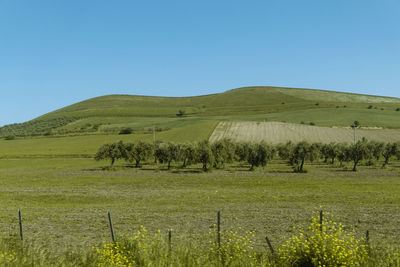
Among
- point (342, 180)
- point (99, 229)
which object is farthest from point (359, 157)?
point (99, 229)

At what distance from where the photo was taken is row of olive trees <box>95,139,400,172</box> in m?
74.9

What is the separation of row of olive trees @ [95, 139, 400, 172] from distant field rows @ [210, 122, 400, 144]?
1140 inches

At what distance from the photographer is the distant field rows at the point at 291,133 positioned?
124m

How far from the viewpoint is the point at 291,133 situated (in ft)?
443

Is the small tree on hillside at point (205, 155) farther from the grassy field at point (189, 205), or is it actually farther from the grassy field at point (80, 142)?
the grassy field at point (80, 142)

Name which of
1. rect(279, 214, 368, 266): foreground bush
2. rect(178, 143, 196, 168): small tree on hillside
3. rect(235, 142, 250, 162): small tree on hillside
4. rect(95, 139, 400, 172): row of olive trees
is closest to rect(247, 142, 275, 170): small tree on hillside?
rect(95, 139, 400, 172): row of olive trees

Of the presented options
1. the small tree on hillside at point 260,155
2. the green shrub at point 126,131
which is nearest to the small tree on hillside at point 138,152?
the small tree on hillside at point 260,155

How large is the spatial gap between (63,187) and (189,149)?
34.3 meters

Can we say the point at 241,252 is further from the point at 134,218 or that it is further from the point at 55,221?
the point at 55,221

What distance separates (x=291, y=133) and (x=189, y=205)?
351 ft

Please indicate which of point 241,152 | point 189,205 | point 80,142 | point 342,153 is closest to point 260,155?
point 241,152

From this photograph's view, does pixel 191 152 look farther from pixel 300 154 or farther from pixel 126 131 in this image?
pixel 126 131

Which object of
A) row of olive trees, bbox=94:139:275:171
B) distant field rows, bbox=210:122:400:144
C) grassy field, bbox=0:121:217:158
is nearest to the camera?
row of olive trees, bbox=94:139:275:171

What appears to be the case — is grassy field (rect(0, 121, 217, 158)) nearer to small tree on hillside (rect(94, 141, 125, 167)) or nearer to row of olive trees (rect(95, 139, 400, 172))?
small tree on hillside (rect(94, 141, 125, 167))
